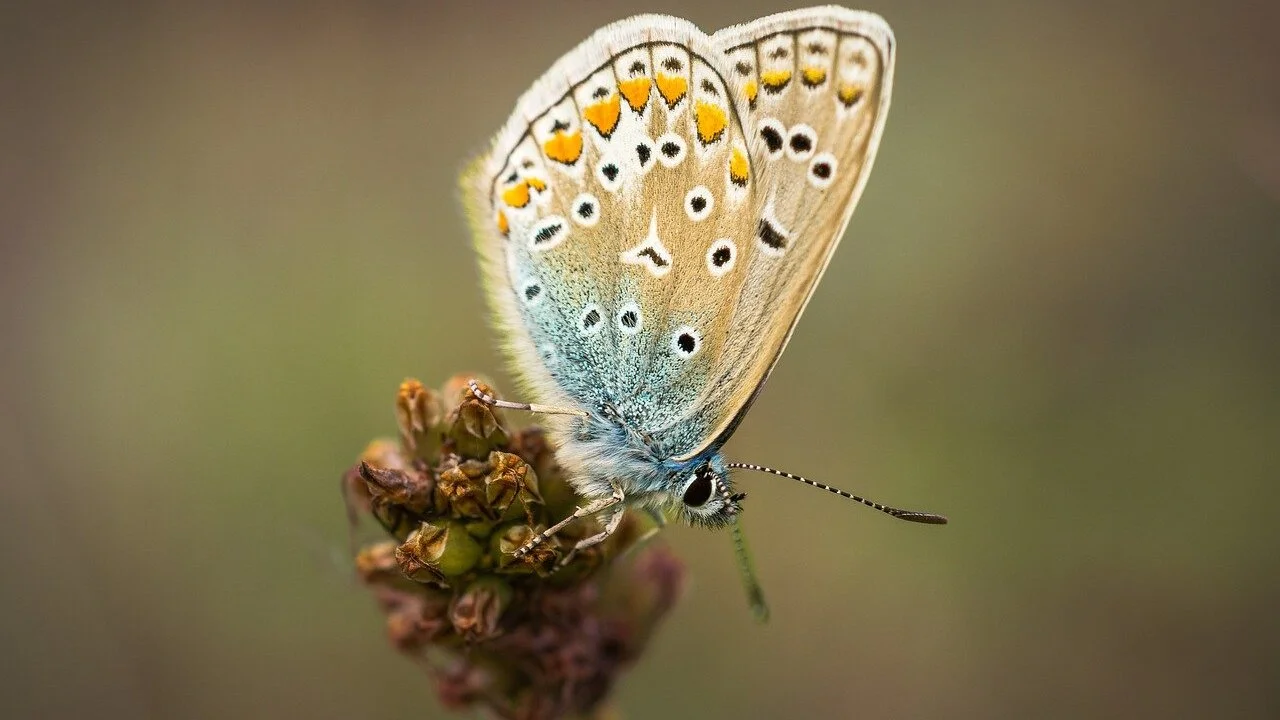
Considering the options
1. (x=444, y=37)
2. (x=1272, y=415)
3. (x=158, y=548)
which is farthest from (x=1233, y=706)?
(x=444, y=37)

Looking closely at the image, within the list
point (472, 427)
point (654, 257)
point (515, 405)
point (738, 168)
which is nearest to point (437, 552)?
point (472, 427)

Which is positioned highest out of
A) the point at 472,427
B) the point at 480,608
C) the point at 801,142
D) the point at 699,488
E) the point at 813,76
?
the point at 813,76

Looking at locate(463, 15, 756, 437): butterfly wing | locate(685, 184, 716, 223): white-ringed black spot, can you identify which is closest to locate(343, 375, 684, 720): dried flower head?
locate(463, 15, 756, 437): butterfly wing

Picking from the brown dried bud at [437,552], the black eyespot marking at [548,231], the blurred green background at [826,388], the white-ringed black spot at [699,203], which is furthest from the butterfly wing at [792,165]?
the blurred green background at [826,388]

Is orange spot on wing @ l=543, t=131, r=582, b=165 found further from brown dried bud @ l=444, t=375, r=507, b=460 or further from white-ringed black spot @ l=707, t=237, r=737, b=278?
brown dried bud @ l=444, t=375, r=507, b=460

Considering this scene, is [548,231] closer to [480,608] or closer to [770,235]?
[770,235]

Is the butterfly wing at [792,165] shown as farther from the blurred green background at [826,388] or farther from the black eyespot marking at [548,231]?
the blurred green background at [826,388]
